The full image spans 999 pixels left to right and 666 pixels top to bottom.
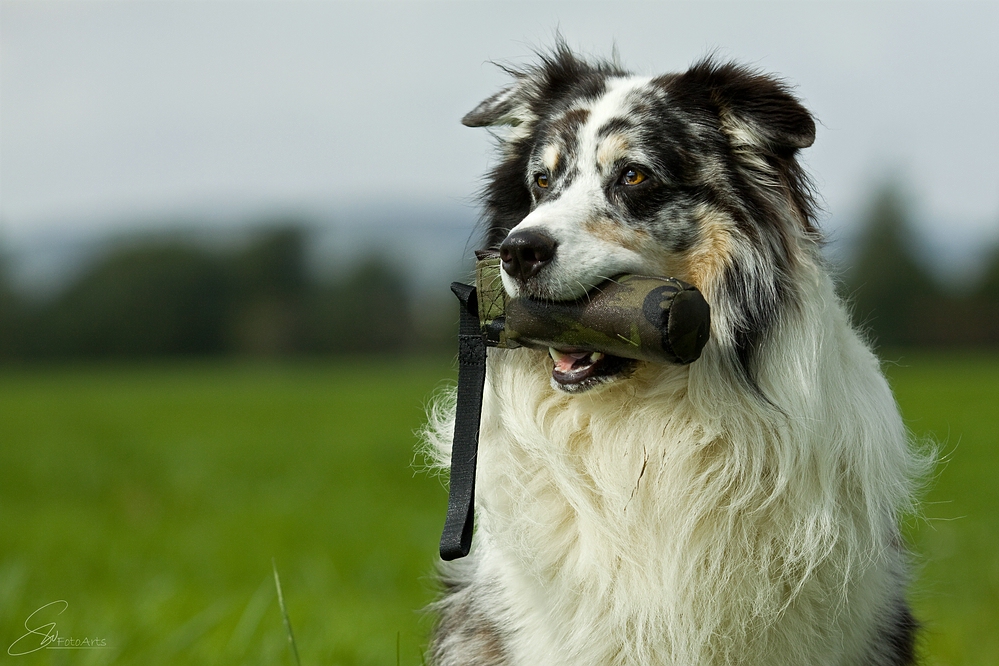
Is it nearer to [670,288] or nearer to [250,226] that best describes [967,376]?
[670,288]

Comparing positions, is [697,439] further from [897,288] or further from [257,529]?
[897,288]

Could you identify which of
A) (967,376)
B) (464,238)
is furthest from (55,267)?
(464,238)

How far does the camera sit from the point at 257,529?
11.9m

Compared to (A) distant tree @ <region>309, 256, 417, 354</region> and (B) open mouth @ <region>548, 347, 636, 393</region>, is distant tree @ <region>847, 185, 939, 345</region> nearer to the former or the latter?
(A) distant tree @ <region>309, 256, 417, 354</region>

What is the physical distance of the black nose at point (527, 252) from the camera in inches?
135

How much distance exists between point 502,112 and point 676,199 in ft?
3.11

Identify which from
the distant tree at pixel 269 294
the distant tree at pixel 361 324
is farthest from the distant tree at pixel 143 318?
the distant tree at pixel 361 324

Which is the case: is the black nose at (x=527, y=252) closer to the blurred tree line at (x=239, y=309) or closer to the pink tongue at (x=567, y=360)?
the pink tongue at (x=567, y=360)

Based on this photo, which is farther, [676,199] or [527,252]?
[676,199]

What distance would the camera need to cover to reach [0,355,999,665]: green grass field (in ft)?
17.7

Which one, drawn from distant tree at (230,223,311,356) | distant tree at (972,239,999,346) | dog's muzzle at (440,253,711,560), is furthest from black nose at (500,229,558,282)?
distant tree at (230,223,311,356)

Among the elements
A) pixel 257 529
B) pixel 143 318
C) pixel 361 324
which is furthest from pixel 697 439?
pixel 143 318

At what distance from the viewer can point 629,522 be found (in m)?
3.57
